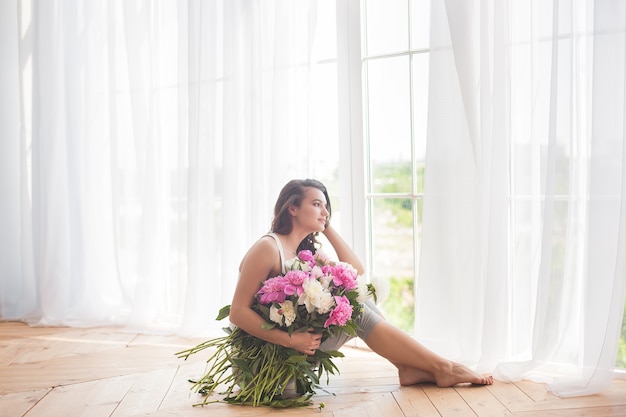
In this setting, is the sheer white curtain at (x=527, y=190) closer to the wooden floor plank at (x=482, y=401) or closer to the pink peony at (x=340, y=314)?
the wooden floor plank at (x=482, y=401)

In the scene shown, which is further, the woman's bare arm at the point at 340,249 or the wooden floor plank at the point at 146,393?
the woman's bare arm at the point at 340,249

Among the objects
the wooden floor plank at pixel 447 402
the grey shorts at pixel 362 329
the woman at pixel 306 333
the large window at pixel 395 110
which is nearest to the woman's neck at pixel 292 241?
the woman at pixel 306 333

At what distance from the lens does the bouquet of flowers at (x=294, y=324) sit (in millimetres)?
2547

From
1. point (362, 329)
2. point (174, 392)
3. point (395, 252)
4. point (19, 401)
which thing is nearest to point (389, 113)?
point (362, 329)

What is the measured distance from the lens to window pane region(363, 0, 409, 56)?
Answer: 10.8ft

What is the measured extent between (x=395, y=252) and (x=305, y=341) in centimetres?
255

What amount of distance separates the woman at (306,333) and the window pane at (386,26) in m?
0.90

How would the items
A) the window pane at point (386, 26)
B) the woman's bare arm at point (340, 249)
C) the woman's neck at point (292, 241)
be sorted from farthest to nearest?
the window pane at point (386, 26), the woman's bare arm at point (340, 249), the woman's neck at point (292, 241)

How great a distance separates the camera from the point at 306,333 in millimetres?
2594

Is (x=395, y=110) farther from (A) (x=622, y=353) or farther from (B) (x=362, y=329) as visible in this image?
(A) (x=622, y=353)

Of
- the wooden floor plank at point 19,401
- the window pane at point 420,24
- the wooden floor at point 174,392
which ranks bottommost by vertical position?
the wooden floor plank at point 19,401

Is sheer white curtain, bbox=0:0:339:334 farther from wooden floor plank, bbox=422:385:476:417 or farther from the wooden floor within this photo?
wooden floor plank, bbox=422:385:476:417

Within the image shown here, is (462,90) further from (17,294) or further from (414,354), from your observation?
(17,294)

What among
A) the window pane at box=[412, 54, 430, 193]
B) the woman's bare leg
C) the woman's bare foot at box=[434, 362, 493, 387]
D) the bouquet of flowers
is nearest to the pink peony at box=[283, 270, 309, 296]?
the bouquet of flowers
